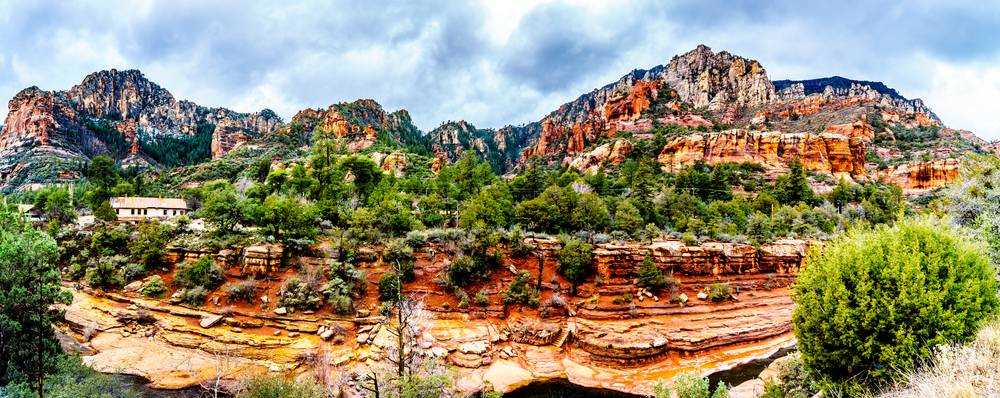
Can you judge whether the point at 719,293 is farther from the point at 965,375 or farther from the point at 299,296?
the point at 299,296

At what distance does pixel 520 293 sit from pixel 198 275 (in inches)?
735

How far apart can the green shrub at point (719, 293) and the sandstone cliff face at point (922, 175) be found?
50.2 m

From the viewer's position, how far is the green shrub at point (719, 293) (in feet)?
84.6

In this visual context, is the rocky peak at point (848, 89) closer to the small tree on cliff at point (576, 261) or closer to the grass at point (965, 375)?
the small tree on cliff at point (576, 261)

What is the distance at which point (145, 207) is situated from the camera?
155ft

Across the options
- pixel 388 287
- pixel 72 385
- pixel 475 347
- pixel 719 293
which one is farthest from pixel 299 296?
pixel 719 293

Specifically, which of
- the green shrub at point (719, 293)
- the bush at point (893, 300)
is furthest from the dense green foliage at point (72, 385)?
the green shrub at point (719, 293)

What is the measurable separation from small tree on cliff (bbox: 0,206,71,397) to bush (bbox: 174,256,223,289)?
1179 centimetres

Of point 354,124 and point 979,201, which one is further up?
point 354,124

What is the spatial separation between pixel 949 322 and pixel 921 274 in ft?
2.91

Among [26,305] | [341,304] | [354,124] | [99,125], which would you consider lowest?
[341,304]

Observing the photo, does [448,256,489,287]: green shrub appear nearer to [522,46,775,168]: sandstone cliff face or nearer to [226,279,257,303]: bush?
[226,279,257,303]: bush

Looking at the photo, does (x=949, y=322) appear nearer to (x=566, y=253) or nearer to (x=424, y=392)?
(x=424, y=392)

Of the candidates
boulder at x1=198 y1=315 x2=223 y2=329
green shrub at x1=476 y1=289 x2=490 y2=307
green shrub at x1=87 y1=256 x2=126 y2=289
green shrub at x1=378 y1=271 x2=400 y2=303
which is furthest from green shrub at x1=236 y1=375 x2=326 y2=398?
green shrub at x1=87 y1=256 x2=126 y2=289
